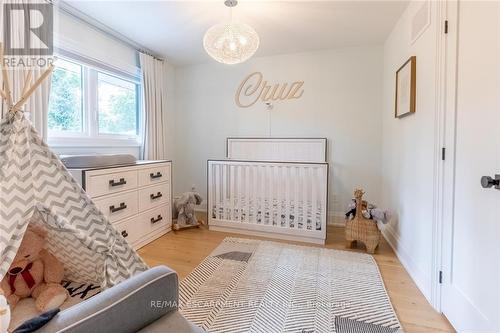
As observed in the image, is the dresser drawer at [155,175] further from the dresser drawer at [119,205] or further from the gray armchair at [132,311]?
the gray armchair at [132,311]

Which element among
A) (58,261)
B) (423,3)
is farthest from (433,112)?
(58,261)

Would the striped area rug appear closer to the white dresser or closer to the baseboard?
the baseboard

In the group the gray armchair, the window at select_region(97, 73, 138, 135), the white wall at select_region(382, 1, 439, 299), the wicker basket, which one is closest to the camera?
the gray armchair

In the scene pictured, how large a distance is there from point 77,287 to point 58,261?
16cm

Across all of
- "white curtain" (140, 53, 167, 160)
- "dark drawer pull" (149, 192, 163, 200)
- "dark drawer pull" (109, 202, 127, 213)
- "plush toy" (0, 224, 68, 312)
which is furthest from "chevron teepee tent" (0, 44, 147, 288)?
"white curtain" (140, 53, 167, 160)

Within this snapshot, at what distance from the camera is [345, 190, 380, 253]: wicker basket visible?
7.91 ft

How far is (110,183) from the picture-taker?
220 centimetres

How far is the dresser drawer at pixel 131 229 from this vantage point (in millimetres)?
2357

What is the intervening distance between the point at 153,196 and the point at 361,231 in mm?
Result: 2168

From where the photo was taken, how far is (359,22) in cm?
254

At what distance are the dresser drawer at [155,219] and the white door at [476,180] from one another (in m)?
2.54

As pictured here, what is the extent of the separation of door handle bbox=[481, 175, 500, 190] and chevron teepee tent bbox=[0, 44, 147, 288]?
1.69m

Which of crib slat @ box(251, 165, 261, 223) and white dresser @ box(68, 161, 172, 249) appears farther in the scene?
crib slat @ box(251, 165, 261, 223)

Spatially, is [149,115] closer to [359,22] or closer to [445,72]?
[359,22]
